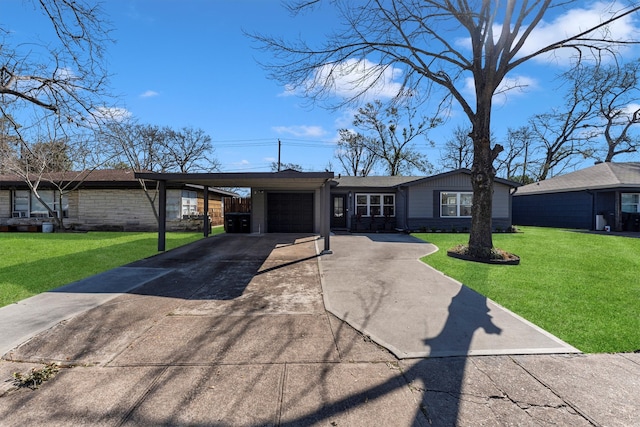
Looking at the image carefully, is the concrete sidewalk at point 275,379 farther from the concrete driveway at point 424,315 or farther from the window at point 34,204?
the window at point 34,204

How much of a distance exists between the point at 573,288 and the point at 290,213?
12.4 metres

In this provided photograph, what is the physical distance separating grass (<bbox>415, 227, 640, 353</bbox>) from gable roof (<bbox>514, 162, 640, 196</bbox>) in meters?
7.90

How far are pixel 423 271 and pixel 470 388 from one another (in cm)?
491

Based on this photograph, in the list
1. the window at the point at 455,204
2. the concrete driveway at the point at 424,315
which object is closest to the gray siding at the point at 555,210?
the window at the point at 455,204

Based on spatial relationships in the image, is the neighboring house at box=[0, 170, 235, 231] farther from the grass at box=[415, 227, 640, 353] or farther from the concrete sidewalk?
the grass at box=[415, 227, 640, 353]

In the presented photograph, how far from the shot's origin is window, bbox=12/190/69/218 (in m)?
18.1

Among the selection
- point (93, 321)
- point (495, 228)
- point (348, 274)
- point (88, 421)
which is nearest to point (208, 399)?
point (88, 421)

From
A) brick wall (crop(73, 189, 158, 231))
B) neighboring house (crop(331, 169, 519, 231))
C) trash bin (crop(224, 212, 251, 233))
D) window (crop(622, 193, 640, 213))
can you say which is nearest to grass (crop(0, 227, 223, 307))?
trash bin (crop(224, 212, 251, 233))

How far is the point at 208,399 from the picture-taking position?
2.57 m

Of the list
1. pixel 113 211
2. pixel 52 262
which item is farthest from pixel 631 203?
pixel 113 211

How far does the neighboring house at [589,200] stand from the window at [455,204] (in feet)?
22.0

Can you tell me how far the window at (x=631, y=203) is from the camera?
1700 cm

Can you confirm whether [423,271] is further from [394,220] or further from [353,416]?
[394,220]

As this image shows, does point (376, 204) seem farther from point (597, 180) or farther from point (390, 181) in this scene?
point (597, 180)
